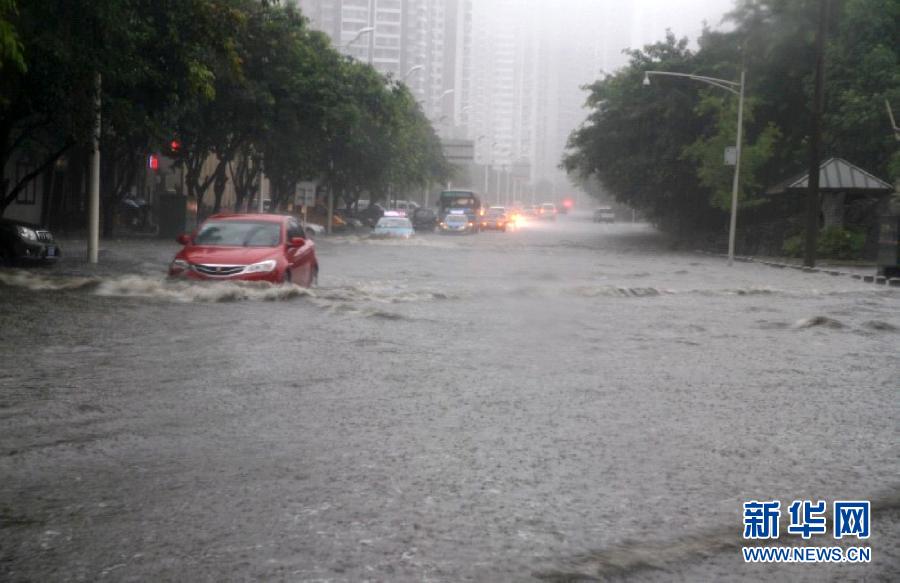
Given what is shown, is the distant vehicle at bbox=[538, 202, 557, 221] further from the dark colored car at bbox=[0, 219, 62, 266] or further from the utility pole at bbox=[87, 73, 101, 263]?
the dark colored car at bbox=[0, 219, 62, 266]

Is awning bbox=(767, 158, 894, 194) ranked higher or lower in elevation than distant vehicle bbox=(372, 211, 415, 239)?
higher

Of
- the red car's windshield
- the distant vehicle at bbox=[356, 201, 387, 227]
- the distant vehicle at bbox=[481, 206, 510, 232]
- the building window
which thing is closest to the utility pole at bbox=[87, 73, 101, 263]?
the red car's windshield

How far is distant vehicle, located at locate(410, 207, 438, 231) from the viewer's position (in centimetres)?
7331

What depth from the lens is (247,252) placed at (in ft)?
59.8

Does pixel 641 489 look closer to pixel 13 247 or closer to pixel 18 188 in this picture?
pixel 13 247

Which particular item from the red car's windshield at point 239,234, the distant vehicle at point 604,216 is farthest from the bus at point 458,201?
the red car's windshield at point 239,234

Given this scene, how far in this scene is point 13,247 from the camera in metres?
22.3

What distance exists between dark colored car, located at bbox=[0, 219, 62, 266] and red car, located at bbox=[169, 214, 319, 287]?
17.1 ft

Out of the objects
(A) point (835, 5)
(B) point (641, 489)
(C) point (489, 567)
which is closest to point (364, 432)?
(B) point (641, 489)

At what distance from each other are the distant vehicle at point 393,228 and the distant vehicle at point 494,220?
23767 millimetres

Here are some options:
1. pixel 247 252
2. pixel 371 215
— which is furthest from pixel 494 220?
pixel 247 252

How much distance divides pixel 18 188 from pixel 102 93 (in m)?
3.23

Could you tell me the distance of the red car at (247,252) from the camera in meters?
17.8

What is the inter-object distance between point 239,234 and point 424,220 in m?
54.6
